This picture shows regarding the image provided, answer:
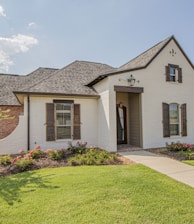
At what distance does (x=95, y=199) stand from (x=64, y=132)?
6.56 meters

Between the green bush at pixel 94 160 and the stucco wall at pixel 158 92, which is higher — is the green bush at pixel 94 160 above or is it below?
below

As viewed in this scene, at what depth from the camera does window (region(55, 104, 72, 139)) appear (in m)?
9.79

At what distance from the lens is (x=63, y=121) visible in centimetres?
988

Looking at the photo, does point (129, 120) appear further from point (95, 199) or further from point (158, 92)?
point (95, 199)

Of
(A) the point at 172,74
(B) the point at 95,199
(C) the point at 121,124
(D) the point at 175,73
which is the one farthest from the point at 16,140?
(D) the point at 175,73

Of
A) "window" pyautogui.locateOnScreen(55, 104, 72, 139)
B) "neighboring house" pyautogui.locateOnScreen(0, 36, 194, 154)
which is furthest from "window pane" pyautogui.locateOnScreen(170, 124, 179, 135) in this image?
"window" pyautogui.locateOnScreen(55, 104, 72, 139)

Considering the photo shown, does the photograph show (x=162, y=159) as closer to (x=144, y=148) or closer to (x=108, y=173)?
(x=144, y=148)

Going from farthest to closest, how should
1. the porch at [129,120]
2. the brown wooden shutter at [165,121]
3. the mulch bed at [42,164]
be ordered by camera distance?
1. the brown wooden shutter at [165,121]
2. the porch at [129,120]
3. the mulch bed at [42,164]

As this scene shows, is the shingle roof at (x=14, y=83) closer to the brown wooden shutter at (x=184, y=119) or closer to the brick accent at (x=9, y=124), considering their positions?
the brick accent at (x=9, y=124)

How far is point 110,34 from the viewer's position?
11594 millimetres

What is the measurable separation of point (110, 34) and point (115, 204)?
10972 millimetres

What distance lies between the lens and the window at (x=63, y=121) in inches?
385

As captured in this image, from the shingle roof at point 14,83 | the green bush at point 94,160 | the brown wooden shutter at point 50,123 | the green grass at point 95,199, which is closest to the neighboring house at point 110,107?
the brown wooden shutter at point 50,123

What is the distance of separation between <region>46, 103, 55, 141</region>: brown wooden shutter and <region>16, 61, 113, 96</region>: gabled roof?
900 millimetres
